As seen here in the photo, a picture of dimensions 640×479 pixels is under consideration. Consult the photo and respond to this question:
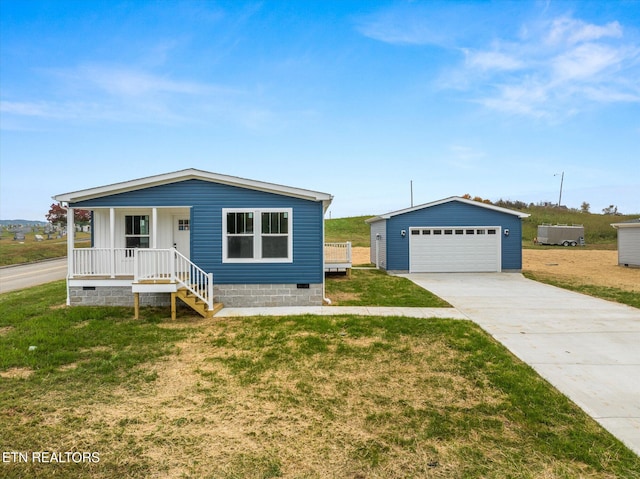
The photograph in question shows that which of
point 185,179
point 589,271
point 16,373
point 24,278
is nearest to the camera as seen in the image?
point 16,373

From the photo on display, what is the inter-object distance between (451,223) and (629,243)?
10403 mm

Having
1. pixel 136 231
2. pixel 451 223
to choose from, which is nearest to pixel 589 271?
pixel 451 223

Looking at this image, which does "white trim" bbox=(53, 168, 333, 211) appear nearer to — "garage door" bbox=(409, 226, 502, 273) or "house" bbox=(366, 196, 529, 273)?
"house" bbox=(366, 196, 529, 273)

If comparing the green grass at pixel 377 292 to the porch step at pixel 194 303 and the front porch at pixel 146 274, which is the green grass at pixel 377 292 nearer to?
the porch step at pixel 194 303

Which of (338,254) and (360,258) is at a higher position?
(338,254)

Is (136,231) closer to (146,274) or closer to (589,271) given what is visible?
(146,274)

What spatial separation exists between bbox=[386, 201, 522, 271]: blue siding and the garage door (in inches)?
9.7

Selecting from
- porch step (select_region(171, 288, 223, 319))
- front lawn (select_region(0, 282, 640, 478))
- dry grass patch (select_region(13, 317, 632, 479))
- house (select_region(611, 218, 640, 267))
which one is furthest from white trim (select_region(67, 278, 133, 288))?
house (select_region(611, 218, 640, 267))

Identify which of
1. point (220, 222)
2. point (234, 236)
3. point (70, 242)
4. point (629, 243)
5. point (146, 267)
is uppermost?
point (220, 222)

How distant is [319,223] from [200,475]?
702 centimetres

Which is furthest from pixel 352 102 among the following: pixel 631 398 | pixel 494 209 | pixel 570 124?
pixel 631 398

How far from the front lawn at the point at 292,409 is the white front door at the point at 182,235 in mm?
3834

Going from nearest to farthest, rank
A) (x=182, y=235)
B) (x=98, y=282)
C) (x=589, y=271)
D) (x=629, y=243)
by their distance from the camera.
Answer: (x=98, y=282) < (x=182, y=235) < (x=589, y=271) < (x=629, y=243)

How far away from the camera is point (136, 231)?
10.0 metres
